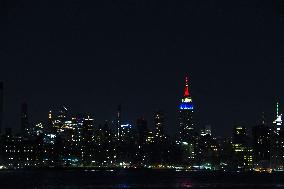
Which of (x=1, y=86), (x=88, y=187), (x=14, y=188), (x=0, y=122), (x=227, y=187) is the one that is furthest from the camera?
(x=0, y=122)

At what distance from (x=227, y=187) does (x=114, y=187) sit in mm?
21172

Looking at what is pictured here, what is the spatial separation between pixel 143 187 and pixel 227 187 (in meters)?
15.8

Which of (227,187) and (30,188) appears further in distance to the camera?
(227,187)

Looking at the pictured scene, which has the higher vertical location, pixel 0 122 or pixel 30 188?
pixel 0 122

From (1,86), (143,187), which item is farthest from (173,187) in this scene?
(1,86)

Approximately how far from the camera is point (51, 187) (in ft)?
447

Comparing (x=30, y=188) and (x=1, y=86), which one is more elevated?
(x=1, y=86)

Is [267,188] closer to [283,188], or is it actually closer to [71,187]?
[283,188]

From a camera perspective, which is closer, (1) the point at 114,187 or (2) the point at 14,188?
(2) the point at 14,188

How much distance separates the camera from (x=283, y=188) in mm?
140375

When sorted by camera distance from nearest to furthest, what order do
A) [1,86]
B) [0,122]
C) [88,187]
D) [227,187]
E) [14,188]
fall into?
[14,188] < [88,187] < [227,187] < [1,86] < [0,122]

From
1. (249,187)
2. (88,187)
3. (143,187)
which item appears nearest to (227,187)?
(249,187)

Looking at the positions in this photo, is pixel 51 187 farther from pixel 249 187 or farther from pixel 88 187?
pixel 249 187

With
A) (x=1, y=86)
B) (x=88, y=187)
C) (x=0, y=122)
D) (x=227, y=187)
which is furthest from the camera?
(x=0, y=122)
